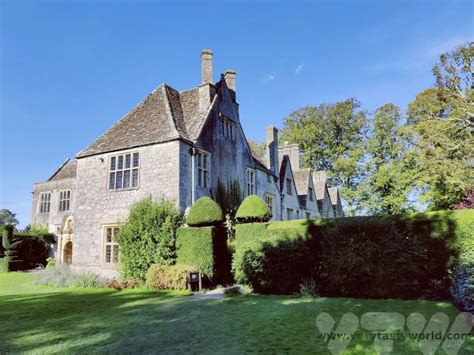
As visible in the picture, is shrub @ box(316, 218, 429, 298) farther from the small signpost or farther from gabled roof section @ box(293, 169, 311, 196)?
gabled roof section @ box(293, 169, 311, 196)

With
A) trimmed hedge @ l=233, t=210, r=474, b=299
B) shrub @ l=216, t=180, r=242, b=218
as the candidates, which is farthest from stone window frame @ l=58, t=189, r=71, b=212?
trimmed hedge @ l=233, t=210, r=474, b=299

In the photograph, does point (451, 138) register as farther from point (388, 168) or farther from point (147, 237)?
point (147, 237)

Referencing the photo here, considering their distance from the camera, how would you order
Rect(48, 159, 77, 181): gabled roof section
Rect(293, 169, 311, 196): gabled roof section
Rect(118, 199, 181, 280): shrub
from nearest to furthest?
1. Rect(118, 199, 181, 280): shrub
2. Rect(293, 169, 311, 196): gabled roof section
3. Rect(48, 159, 77, 181): gabled roof section

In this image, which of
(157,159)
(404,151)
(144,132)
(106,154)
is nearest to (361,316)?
(157,159)

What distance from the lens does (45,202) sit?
34188 mm

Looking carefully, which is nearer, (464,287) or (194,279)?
(464,287)

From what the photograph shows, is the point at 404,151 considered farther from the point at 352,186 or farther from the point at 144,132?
the point at 144,132

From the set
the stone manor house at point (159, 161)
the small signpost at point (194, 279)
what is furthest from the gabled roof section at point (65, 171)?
the small signpost at point (194, 279)

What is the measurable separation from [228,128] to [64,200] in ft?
68.6

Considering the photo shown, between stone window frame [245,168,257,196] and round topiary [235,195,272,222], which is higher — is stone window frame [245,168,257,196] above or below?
above

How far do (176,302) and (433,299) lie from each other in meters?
7.34

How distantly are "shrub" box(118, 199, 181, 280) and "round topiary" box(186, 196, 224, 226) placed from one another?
1004mm

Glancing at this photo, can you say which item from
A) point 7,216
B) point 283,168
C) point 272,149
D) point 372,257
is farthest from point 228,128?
point 7,216

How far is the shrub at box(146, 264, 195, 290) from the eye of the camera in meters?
12.8
